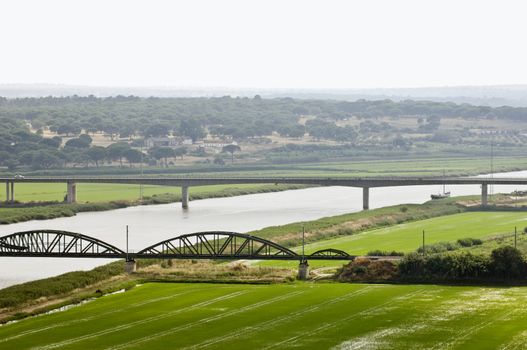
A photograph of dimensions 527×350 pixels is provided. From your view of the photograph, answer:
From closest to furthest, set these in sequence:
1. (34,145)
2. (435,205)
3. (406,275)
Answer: (406,275), (435,205), (34,145)

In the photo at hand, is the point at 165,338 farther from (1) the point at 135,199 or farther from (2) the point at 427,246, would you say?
(1) the point at 135,199

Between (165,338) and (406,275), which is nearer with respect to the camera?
(165,338)

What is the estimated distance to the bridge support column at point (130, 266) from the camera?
72.2 meters

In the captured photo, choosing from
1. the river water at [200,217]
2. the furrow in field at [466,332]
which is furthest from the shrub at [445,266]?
the river water at [200,217]

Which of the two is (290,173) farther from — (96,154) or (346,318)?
(346,318)

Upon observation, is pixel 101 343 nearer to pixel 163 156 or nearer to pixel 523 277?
pixel 523 277

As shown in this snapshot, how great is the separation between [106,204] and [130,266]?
5439cm

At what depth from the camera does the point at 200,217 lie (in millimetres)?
112938

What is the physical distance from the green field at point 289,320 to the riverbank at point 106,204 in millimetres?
48674

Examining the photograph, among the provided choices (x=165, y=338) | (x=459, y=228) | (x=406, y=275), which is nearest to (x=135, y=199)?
(x=459, y=228)

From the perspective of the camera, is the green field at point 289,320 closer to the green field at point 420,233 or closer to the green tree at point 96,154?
the green field at point 420,233

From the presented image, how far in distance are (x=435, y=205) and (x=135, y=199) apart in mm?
30778

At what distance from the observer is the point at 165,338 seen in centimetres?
5250

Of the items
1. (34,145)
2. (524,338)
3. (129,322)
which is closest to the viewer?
(524,338)
